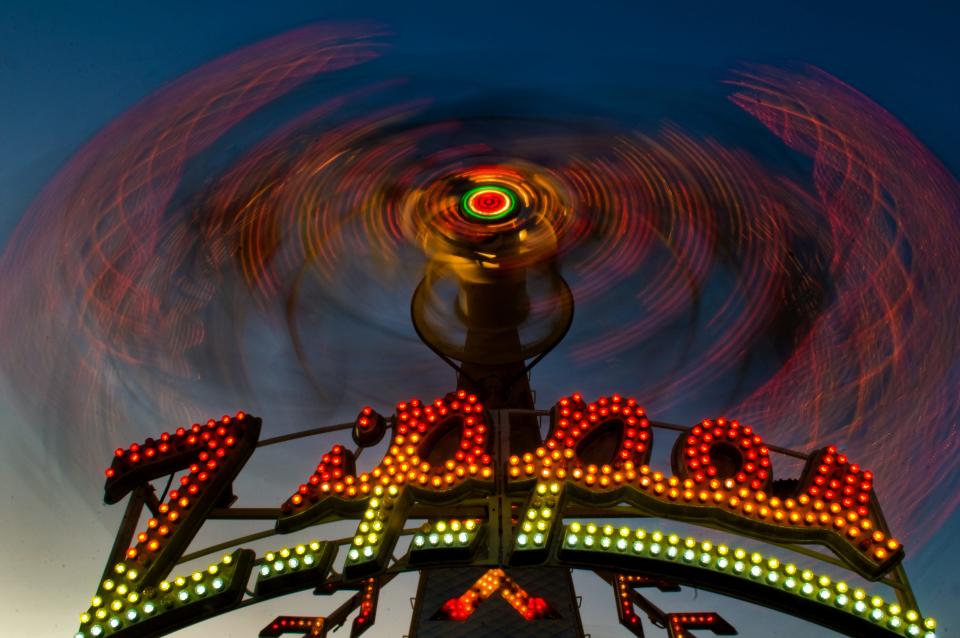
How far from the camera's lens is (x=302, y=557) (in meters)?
8.01

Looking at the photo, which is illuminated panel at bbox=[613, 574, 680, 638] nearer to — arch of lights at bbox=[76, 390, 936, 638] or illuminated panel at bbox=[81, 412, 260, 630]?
arch of lights at bbox=[76, 390, 936, 638]

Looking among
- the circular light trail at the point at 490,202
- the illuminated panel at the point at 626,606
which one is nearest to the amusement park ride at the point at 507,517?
the illuminated panel at the point at 626,606

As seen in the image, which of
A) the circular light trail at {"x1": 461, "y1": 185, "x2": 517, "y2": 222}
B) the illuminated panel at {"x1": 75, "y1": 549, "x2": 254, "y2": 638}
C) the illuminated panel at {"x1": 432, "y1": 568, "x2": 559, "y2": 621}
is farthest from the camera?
the circular light trail at {"x1": 461, "y1": 185, "x2": 517, "y2": 222}

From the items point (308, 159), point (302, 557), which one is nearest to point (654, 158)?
point (308, 159)

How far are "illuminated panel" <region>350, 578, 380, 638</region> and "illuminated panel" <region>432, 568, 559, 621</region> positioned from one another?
1693 mm

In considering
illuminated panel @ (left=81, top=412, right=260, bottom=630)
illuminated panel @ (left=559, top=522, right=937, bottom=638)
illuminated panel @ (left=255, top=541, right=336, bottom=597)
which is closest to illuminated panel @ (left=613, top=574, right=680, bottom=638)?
illuminated panel @ (left=559, top=522, right=937, bottom=638)

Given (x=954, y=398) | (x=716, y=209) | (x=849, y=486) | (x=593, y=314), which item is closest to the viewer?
(x=849, y=486)

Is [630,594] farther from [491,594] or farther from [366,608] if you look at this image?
[366,608]

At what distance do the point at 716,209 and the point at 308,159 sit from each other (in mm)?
7552

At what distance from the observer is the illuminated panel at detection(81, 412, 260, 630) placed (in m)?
Answer: 8.21

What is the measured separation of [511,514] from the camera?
8789 millimetres

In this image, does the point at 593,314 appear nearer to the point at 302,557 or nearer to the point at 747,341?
the point at 747,341

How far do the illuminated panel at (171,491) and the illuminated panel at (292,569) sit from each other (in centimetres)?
134

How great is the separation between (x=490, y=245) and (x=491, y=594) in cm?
601
